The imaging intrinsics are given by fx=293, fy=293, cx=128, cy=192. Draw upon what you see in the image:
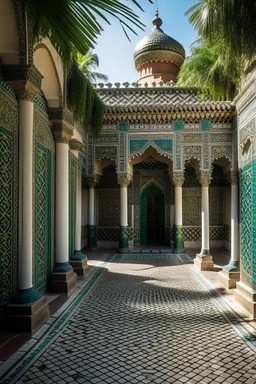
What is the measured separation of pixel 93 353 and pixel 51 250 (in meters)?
2.71

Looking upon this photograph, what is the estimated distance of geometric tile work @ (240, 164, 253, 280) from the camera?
485 cm

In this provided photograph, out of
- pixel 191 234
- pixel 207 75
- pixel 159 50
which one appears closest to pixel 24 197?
pixel 207 75

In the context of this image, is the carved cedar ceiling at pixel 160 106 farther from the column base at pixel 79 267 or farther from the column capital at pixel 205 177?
the column base at pixel 79 267

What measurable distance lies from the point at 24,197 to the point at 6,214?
329 mm

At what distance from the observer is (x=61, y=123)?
220 inches

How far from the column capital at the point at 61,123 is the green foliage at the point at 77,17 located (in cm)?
383

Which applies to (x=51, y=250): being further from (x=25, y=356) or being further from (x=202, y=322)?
(x=202, y=322)

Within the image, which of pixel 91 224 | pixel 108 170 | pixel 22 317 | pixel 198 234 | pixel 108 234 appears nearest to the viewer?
pixel 22 317

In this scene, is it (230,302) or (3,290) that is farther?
(230,302)

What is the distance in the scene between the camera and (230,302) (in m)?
5.27

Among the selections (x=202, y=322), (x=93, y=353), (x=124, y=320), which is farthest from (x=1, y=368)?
(x=202, y=322)

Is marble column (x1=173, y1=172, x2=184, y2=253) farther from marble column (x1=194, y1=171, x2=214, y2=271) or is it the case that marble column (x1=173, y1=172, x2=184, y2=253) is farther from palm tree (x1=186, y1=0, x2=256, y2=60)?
palm tree (x1=186, y1=0, x2=256, y2=60)

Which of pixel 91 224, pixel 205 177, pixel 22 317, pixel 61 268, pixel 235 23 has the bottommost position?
pixel 22 317

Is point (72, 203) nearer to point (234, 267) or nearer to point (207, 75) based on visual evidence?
point (234, 267)
